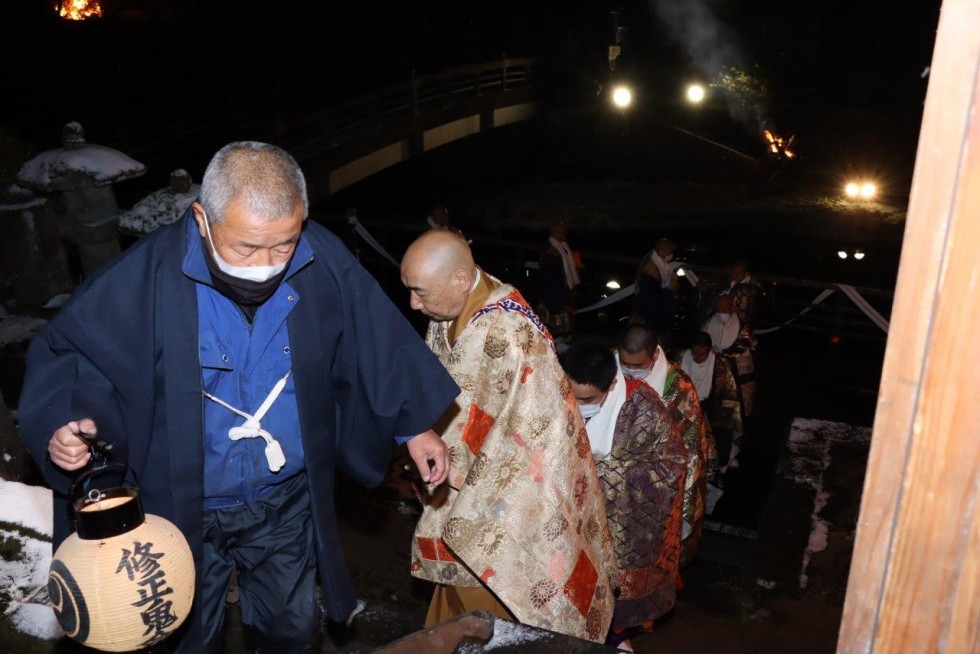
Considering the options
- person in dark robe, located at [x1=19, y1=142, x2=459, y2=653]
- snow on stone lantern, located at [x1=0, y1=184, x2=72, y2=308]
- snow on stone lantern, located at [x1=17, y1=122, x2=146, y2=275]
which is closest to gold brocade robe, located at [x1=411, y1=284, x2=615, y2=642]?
person in dark robe, located at [x1=19, y1=142, x2=459, y2=653]

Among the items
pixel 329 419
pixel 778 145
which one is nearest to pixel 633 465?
pixel 329 419

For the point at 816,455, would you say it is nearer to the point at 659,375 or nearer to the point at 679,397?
the point at 679,397

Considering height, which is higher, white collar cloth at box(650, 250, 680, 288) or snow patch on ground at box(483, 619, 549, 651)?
white collar cloth at box(650, 250, 680, 288)

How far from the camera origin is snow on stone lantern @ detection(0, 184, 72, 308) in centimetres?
A: 761

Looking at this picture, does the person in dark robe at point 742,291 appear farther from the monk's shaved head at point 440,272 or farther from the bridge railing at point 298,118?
the bridge railing at point 298,118

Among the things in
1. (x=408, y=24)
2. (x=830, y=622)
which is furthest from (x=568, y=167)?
(x=830, y=622)

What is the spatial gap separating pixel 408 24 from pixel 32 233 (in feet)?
70.5

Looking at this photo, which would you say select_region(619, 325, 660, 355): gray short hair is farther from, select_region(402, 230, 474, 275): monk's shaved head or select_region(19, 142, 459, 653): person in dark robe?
select_region(19, 142, 459, 653): person in dark robe

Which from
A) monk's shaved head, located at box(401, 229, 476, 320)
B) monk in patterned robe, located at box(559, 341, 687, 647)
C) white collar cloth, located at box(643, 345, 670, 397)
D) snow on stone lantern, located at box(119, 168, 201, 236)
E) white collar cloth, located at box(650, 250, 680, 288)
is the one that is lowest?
monk in patterned robe, located at box(559, 341, 687, 647)

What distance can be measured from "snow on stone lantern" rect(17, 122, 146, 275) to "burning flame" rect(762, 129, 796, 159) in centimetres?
2047

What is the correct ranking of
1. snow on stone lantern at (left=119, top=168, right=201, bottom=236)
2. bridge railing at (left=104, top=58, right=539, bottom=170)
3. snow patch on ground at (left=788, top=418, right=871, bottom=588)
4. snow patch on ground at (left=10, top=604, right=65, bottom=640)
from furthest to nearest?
bridge railing at (left=104, top=58, right=539, bottom=170)
snow on stone lantern at (left=119, top=168, right=201, bottom=236)
snow patch on ground at (left=788, top=418, right=871, bottom=588)
snow patch on ground at (left=10, top=604, right=65, bottom=640)

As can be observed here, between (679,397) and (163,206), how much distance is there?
416cm

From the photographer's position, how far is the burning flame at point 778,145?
2430cm

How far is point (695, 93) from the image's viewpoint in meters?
26.7
